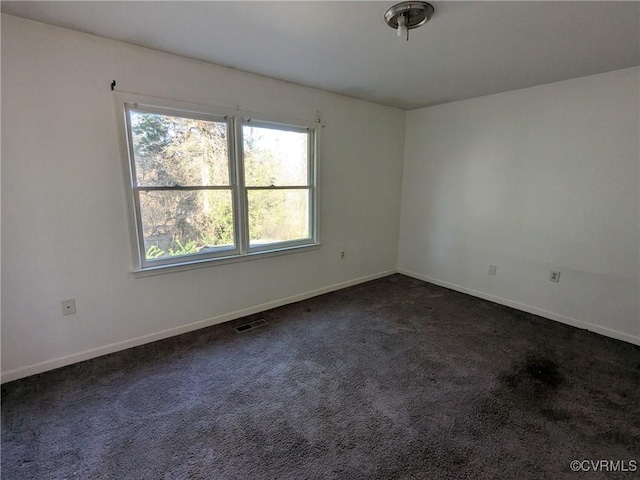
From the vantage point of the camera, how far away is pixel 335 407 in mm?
1895

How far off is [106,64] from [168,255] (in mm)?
1486

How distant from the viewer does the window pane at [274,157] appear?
2.95 meters

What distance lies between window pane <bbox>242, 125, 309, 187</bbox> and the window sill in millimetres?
709

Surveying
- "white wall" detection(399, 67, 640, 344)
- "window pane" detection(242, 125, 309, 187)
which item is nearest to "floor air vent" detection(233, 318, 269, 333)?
"window pane" detection(242, 125, 309, 187)

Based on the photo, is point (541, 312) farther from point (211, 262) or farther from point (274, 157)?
point (211, 262)

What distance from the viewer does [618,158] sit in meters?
2.62

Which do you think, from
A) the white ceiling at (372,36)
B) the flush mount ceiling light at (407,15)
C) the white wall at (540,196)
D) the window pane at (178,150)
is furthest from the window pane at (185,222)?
the white wall at (540,196)

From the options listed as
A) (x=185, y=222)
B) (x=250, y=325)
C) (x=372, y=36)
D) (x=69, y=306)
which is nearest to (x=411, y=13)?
(x=372, y=36)

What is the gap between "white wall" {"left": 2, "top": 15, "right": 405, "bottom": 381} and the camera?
1965 mm

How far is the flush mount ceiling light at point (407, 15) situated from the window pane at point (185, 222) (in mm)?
1891

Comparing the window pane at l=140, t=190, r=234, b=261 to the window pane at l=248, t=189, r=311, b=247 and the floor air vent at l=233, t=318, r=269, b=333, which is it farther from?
the floor air vent at l=233, t=318, r=269, b=333

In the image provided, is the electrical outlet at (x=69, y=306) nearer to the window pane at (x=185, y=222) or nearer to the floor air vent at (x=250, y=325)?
the window pane at (x=185, y=222)

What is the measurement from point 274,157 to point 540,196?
9.10 feet

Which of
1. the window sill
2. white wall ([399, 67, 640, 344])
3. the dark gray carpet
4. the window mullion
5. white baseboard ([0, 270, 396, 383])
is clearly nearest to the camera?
the dark gray carpet
